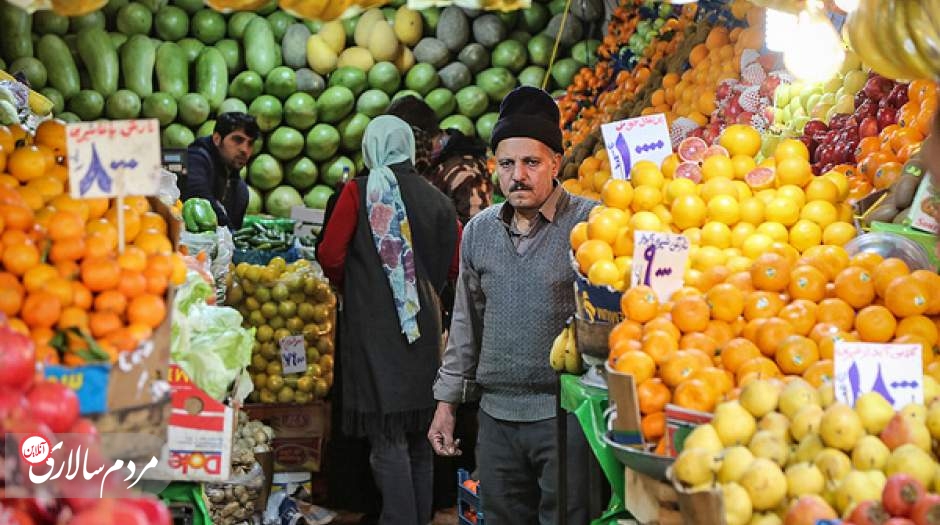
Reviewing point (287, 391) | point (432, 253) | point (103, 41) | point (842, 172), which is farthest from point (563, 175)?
point (103, 41)

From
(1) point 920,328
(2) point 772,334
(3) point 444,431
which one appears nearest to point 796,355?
(2) point 772,334

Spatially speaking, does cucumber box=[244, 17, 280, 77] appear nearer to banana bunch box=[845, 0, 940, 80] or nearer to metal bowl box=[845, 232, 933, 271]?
banana bunch box=[845, 0, 940, 80]

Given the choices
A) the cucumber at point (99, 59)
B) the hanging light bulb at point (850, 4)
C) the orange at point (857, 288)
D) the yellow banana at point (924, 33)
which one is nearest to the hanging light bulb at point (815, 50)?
the hanging light bulb at point (850, 4)

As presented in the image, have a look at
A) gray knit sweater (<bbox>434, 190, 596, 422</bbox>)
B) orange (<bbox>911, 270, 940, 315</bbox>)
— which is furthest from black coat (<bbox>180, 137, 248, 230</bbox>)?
orange (<bbox>911, 270, 940, 315</bbox>)

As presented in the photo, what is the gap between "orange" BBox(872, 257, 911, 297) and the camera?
2.91 metres

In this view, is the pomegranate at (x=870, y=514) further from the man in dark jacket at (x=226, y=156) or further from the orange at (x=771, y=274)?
the man in dark jacket at (x=226, y=156)

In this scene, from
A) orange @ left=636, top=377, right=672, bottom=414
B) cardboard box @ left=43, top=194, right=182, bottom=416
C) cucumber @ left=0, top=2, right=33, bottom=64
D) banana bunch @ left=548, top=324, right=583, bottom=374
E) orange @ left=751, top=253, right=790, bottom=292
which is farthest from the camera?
cucumber @ left=0, top=2, right=33, bottom=64

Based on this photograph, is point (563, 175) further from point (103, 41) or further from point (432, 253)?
point (103, 41)

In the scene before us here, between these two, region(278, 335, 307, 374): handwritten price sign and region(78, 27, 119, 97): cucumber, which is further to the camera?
region(78, 27, 119, 97): cucumber

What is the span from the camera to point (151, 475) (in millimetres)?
2752

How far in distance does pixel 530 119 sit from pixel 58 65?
15.4 ft

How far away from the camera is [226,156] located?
7.07 metres

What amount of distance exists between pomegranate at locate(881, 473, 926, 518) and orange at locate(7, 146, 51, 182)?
76.7 inches

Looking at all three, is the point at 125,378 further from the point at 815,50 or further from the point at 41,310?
the point at 815,50
